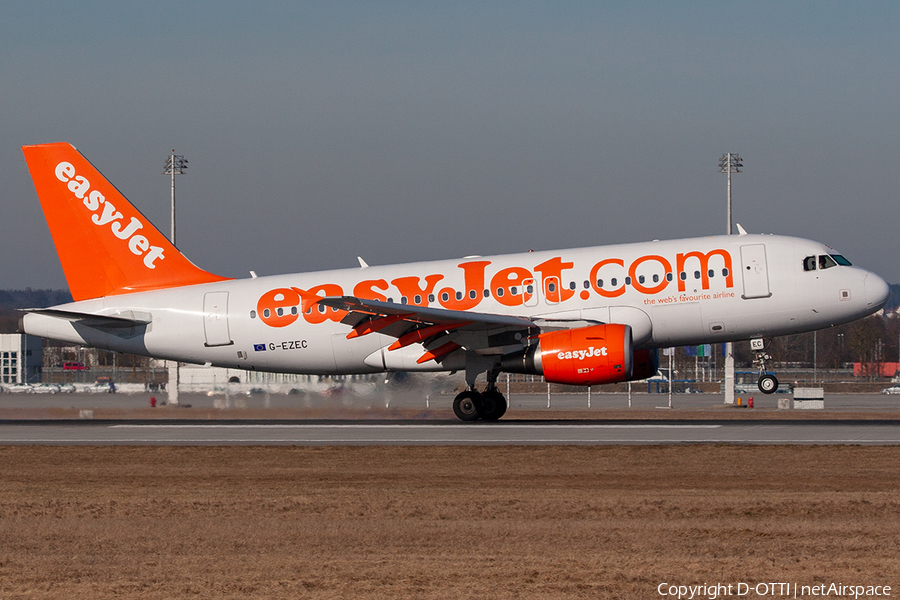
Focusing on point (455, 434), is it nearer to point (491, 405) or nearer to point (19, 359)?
point (491, 405)

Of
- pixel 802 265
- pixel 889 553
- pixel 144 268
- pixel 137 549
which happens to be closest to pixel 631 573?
pixel 889 553

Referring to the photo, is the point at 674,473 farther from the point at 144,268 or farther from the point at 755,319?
the point at 144,268

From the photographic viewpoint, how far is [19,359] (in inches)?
2751

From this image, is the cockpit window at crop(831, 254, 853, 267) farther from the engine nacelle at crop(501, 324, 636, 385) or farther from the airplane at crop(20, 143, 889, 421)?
the engine nacelle at crop(501, 324, 636, 385)

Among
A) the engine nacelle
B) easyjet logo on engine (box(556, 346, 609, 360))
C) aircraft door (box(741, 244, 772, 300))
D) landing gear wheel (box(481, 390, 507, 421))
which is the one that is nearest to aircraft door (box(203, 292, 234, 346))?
landing gear wheel (box(481, 390, 507, 421))

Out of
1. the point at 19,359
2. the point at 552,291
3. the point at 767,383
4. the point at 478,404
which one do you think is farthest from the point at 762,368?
the point at 19,359

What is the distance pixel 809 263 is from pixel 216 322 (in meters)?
17.7

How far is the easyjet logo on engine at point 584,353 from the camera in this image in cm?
2683

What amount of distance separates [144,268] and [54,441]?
8.90 meters

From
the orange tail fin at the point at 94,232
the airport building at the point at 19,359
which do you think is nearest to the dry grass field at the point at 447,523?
the orange tail fin at the point at 94,232

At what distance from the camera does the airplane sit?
2855 cm

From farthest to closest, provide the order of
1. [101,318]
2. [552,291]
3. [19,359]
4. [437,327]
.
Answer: [19,359] < [101,318] < [552,291] < [437,327]

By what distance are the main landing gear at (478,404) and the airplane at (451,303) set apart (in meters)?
0.06

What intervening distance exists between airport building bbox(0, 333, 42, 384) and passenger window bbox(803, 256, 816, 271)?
51.3m
